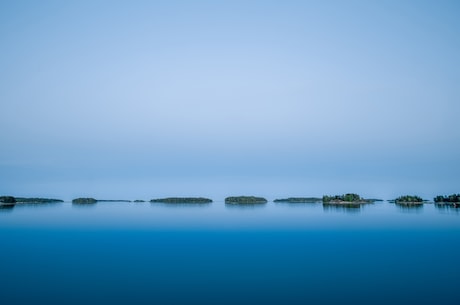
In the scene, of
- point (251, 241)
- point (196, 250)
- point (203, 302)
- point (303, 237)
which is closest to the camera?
point (203, 302)

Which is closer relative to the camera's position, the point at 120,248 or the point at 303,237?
the point at 120,248

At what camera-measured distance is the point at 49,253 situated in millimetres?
45219

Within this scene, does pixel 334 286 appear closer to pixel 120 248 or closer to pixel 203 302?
pixel 203 302

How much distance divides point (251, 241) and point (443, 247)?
30206 mm

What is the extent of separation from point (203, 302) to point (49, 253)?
3093cm

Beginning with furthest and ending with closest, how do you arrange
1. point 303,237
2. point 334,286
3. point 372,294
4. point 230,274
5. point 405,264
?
point 303,237, point 405,264, point 230,274, point 334,286, point 372,294

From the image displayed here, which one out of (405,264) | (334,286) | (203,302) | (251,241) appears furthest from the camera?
(251,241)

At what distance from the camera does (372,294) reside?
26344mm

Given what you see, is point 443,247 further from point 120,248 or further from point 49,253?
point 49,253

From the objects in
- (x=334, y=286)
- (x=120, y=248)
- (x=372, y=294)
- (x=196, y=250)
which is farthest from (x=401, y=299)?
(x=120, y=248)

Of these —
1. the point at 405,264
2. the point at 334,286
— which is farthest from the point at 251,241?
the point at 334,286

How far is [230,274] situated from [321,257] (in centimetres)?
1540

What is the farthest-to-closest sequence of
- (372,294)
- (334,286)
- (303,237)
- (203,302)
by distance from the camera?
(303,237) → (334,286) → (372,294) → (203,302)

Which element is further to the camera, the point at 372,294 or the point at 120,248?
the point at 120,248
